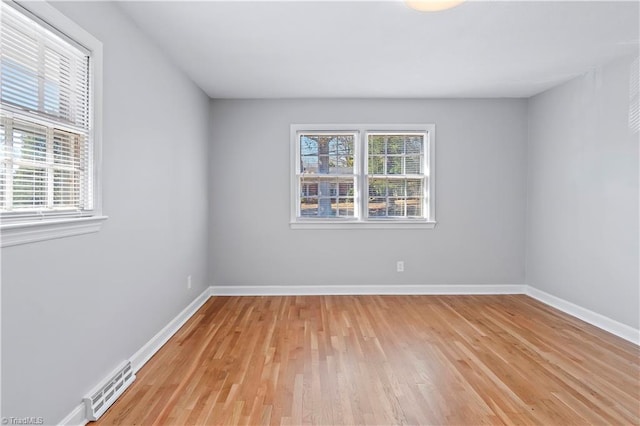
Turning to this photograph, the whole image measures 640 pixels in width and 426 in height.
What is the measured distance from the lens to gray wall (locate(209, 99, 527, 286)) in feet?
15.0

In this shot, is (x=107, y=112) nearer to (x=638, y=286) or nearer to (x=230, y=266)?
(x=230, y=266)

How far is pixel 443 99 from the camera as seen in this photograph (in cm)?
457

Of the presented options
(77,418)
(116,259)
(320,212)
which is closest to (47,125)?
(116,259)

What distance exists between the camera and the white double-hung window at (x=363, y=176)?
459 cm

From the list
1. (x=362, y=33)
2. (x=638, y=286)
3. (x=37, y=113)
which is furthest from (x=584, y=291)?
(x=37, y=113)

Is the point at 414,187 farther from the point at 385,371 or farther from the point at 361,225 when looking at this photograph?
the point at 385,371

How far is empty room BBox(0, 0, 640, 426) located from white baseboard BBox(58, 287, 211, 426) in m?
0.02

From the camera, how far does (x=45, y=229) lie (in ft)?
5.48

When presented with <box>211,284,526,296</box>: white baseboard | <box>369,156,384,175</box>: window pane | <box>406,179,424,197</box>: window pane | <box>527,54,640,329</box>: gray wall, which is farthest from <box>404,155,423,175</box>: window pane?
<box>211,284,526,296</box>: white baseboard

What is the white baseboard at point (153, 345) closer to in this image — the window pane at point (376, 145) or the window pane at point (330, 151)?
the window pane at point (330, 151)

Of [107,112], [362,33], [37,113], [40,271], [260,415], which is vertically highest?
[362,33]

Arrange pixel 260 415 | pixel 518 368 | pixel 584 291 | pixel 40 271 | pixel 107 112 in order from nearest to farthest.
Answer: pixel 40 271
pixel 260 415
pixel 107 112
pixel 518 368
pixel 584 291

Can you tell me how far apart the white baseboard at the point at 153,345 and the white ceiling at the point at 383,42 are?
2495 mm

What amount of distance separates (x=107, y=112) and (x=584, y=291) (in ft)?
15.4
